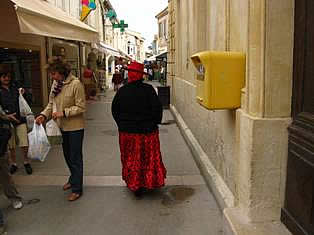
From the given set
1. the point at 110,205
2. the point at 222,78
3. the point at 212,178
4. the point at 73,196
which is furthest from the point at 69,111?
the point at 222,78

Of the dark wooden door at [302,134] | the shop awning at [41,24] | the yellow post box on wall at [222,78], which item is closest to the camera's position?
the dark wooden door at [302,134]

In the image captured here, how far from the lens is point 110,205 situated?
4.56 m

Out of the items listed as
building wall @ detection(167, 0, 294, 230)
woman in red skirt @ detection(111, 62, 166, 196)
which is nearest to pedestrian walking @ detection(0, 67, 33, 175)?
woman in red skirt @ detection(111, 62, 166, 196)

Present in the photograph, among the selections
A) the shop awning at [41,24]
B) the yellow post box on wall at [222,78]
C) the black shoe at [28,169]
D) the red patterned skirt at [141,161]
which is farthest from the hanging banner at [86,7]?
the yellow post box on wall at [222,78]

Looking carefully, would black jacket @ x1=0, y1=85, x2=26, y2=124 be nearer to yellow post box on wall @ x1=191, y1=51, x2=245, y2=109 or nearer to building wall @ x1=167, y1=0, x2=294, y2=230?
Answer: yellow post box on wall @ x1=191, y1=51, x2=245, y2=109

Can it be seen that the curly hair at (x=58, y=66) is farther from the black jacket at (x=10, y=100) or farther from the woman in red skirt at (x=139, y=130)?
the black jacket at (x=10, y=100)

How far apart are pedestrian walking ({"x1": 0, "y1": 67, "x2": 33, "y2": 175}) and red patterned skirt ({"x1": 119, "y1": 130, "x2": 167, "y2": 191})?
70.4 inches

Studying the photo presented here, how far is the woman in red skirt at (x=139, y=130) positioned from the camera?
187 inches

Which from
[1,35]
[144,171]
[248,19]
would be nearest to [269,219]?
[248,19]

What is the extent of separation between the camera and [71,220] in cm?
412

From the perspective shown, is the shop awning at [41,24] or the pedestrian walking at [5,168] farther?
the shop awning at [41,24]

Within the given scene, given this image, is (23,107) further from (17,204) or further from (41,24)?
(17,204)

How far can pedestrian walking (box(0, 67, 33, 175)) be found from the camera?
539cm

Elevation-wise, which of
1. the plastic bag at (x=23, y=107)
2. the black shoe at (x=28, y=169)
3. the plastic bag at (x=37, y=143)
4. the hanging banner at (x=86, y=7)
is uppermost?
the hanging banner at (x=86, y=7)
